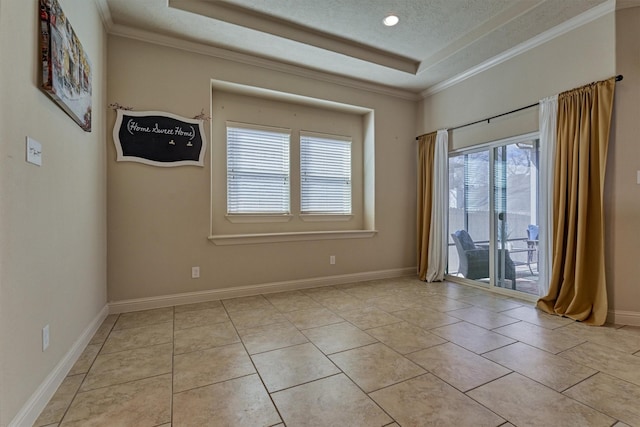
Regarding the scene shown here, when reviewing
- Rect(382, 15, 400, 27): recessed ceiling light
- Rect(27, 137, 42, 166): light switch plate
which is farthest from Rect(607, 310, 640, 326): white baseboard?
Rect(27, 137, 42, 166): light switch plate

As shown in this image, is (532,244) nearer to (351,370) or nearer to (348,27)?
(351,370)

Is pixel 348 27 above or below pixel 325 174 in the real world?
above

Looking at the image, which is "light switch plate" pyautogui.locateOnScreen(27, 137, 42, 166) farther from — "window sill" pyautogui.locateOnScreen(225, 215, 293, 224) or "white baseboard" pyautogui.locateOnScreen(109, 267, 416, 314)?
"window sill" pyautogui.locateOnScreen(225, 215, 293, 224)

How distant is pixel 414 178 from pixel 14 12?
4.82m

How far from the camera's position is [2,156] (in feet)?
4.34

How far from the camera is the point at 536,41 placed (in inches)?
136

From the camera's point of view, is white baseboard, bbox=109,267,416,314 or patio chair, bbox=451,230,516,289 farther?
patio chair, bbox=451,230,516,289

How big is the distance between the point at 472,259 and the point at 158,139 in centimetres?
436

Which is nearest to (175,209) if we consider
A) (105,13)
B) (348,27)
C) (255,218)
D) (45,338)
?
(255,218)

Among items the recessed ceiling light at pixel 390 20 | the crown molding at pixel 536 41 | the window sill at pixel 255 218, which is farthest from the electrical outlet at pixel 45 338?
the crown molding at pixel 536 41

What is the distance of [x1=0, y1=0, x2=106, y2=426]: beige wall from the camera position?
1362 mm

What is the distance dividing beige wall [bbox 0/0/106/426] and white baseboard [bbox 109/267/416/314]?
2.28 ft

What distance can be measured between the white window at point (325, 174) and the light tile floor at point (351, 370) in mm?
1849

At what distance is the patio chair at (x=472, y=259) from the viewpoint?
3.92 meters
